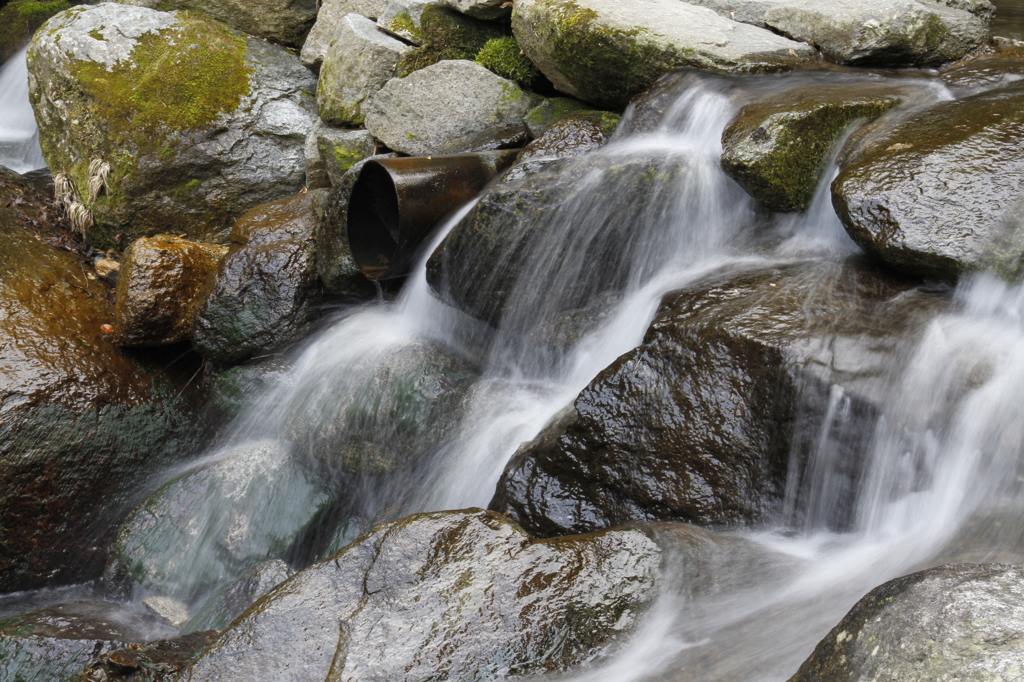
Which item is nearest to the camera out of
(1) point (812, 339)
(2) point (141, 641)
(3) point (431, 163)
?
(1) point (812, 339)

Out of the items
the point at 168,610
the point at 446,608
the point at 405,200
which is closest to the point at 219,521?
the point at 168,610

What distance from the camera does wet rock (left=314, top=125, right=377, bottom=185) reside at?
6.72 metres

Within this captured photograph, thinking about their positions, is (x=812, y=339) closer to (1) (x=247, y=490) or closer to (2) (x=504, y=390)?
(2) (x=504, y=390)

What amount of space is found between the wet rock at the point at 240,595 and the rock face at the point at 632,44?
377cm

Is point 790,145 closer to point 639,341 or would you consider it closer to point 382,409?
point 639,341

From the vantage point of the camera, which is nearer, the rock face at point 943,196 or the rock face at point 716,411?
the rock face at point 716,411

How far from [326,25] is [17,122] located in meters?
4.59

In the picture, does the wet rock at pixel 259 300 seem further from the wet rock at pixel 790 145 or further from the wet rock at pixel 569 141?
the wet rock at pixel 790 145

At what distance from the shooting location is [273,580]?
362cm

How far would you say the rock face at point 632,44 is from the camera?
5.00 m

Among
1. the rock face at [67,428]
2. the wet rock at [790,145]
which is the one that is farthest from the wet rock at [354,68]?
the wet rock at [790,145]

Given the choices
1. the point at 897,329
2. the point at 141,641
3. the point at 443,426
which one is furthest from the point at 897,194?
the point at 141,641

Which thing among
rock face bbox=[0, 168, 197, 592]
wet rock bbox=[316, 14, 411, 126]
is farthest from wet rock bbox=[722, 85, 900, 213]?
rock face bbox=[0, 168, 197, 592]

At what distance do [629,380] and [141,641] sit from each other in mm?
2907
